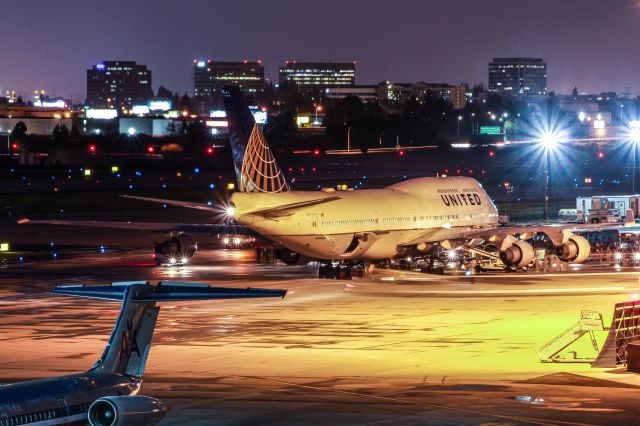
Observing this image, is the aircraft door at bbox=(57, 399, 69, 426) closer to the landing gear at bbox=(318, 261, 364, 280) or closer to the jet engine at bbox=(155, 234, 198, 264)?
the landing gear at bbox=(318, 261, 364, 280)

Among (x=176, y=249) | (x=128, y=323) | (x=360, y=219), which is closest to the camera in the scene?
(x=128, y=323)

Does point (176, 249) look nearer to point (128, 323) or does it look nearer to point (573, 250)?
point (573, 250)

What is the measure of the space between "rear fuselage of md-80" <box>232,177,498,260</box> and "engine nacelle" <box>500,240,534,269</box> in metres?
4.72

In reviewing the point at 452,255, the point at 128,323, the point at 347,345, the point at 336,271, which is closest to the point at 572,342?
the point at 347,345

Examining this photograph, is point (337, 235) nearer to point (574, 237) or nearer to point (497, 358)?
point (574, 237)

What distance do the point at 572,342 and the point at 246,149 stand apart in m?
23.0

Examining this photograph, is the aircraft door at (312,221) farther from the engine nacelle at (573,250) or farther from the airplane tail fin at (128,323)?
the airplane tail fin at (128,323)

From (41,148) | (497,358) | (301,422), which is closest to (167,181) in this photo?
(41,148)


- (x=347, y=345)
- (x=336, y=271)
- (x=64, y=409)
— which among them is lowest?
(x=347, y=345)

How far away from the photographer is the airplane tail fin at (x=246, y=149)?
5284 cm

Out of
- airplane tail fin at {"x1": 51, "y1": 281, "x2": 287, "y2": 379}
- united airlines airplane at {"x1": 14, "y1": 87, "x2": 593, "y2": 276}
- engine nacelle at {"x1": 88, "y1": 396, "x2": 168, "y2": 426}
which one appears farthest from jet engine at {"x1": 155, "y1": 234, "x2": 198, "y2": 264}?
engine nacelle at {"x1": 88, "y1": 396, "x2": 168, "y2": 426}

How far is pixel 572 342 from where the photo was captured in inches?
1341

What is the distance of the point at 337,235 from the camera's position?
182ft

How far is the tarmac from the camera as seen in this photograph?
1017 inches
